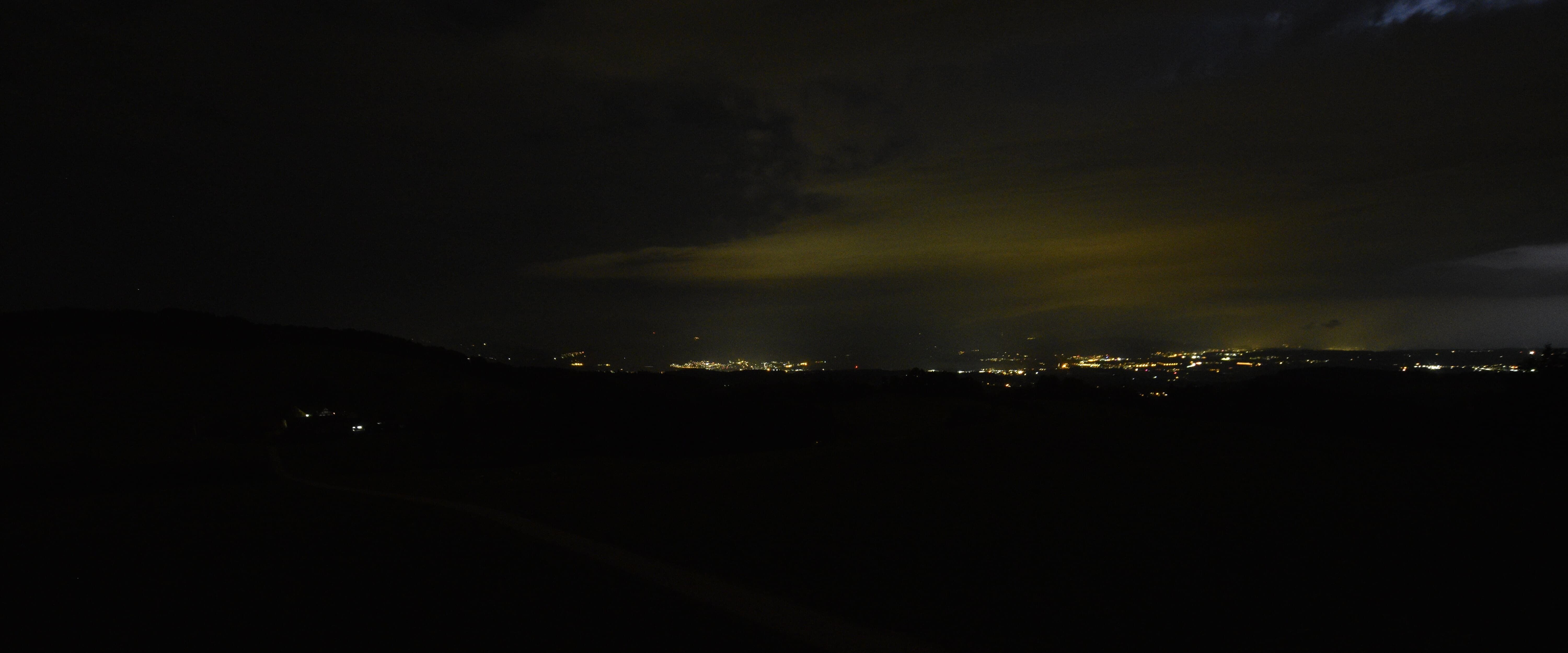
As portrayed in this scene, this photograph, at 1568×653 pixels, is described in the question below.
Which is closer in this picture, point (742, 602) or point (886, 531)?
point (742, 602)

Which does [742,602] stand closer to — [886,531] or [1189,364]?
[886,531]

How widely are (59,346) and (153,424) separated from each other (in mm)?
15603

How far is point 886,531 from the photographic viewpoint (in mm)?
10086

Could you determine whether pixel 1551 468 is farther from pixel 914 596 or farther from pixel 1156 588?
pixel 914 596

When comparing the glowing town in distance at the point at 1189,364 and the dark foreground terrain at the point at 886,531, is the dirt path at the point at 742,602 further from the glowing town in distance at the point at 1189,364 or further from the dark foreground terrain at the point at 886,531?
the glowing town in distance at the point at 1189,364

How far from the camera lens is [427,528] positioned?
11.8 m

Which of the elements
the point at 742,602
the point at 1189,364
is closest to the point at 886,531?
the point at 742,602

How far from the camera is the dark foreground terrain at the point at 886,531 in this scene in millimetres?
6852

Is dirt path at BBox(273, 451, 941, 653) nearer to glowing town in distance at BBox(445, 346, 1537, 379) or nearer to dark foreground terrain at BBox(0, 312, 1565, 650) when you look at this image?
dark foreground terrain at BBox(0, 312, 1565, 650)

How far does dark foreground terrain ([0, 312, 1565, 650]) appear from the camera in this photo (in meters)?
6.85

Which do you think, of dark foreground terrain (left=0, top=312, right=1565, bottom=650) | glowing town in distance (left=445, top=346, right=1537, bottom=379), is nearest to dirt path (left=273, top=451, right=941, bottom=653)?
dark foreground terrain (left=0, top=312, right=1565, bottom=650)

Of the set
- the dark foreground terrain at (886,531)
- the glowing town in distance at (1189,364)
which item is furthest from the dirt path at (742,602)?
the glowing town in distance at (1189,364)

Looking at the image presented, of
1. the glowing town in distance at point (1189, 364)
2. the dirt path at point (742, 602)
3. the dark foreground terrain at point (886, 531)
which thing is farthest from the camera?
the glowing town in distance at point (1189, 364)

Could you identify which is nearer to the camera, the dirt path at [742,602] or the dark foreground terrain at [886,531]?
the dirt path at [742,602]
